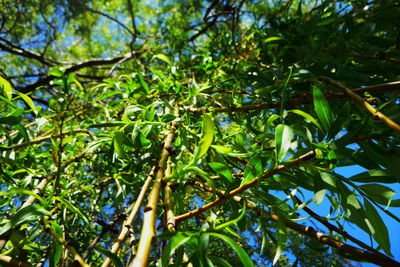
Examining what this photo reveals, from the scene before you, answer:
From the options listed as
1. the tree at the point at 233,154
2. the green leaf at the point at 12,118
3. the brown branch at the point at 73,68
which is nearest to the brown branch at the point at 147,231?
the tree at the point at 233,154

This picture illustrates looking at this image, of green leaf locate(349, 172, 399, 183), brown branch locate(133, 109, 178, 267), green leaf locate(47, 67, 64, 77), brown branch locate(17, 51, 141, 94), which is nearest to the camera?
brown branch locate(133, 109, 178, 267)

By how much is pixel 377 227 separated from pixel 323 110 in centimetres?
18

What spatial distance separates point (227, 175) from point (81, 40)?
11.9 ft

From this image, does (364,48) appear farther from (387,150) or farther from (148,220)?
(148,220)

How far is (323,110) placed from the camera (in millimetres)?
413

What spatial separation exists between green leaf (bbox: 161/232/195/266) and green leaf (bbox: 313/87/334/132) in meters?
0.26

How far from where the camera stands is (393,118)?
1.39ft

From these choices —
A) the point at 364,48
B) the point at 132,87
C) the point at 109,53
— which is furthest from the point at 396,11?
the point at 109,53

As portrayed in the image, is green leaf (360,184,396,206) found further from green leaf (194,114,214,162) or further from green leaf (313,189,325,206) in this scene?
green leaf (194,114,214,162)

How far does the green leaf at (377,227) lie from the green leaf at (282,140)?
16 cm

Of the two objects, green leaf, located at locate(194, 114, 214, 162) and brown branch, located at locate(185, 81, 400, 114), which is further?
brown branch, located at locate(185, 81, 400, 114)

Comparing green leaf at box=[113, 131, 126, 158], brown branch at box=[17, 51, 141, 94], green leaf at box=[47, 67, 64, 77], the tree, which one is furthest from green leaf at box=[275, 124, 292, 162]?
brown branch at box=[17, 51, 141, 94]

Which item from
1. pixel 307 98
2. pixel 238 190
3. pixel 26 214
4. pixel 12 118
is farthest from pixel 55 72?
pixel 307 98

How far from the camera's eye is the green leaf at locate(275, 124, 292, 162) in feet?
1.16
